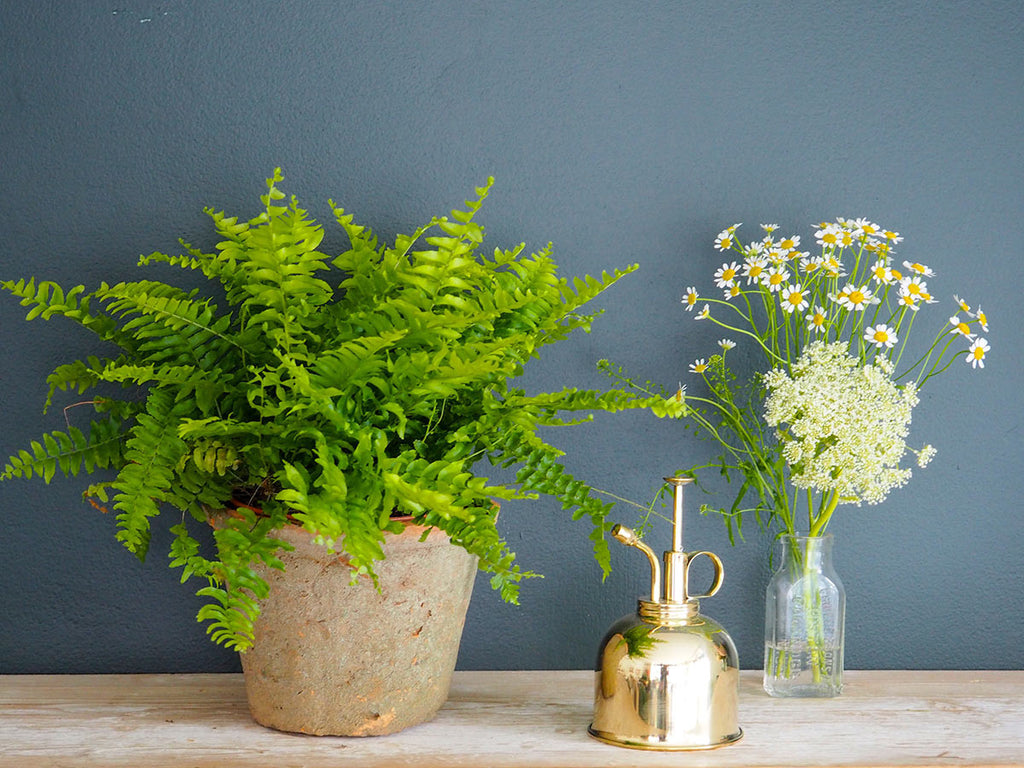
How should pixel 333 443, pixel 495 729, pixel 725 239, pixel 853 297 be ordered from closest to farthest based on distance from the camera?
pixel 333 443 → pixel 495 729 → pixel 853 297 → pixel 725 239

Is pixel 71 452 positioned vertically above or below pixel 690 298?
below

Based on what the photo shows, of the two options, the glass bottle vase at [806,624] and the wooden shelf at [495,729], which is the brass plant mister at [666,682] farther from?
the glass bottle vase at [806,624]

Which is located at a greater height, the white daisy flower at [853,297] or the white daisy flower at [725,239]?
the white daisy flower at [725,239]

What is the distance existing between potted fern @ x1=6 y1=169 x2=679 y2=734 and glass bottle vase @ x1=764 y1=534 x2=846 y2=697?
317mm

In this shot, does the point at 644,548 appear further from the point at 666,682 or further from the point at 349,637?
the point at 349,637

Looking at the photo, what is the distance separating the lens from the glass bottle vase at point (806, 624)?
1.18 meters

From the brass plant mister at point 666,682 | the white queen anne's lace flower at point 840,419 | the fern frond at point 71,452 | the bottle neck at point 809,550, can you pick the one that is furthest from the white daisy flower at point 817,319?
the fern frond at point 71,452

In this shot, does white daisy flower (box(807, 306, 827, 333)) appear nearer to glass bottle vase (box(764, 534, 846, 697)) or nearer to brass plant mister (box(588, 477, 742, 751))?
glass bottle vase (box(764, 534, 846, 697))

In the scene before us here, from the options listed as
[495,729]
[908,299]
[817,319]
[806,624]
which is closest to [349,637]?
[495,729]

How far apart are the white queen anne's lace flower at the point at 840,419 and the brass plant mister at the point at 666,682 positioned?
0.82 feet

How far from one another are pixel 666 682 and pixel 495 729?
20 cm

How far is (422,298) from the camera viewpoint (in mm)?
953

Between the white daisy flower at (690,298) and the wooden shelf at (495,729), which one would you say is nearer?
the wooden shelf at (495,729)

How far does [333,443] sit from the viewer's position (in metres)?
0.94
